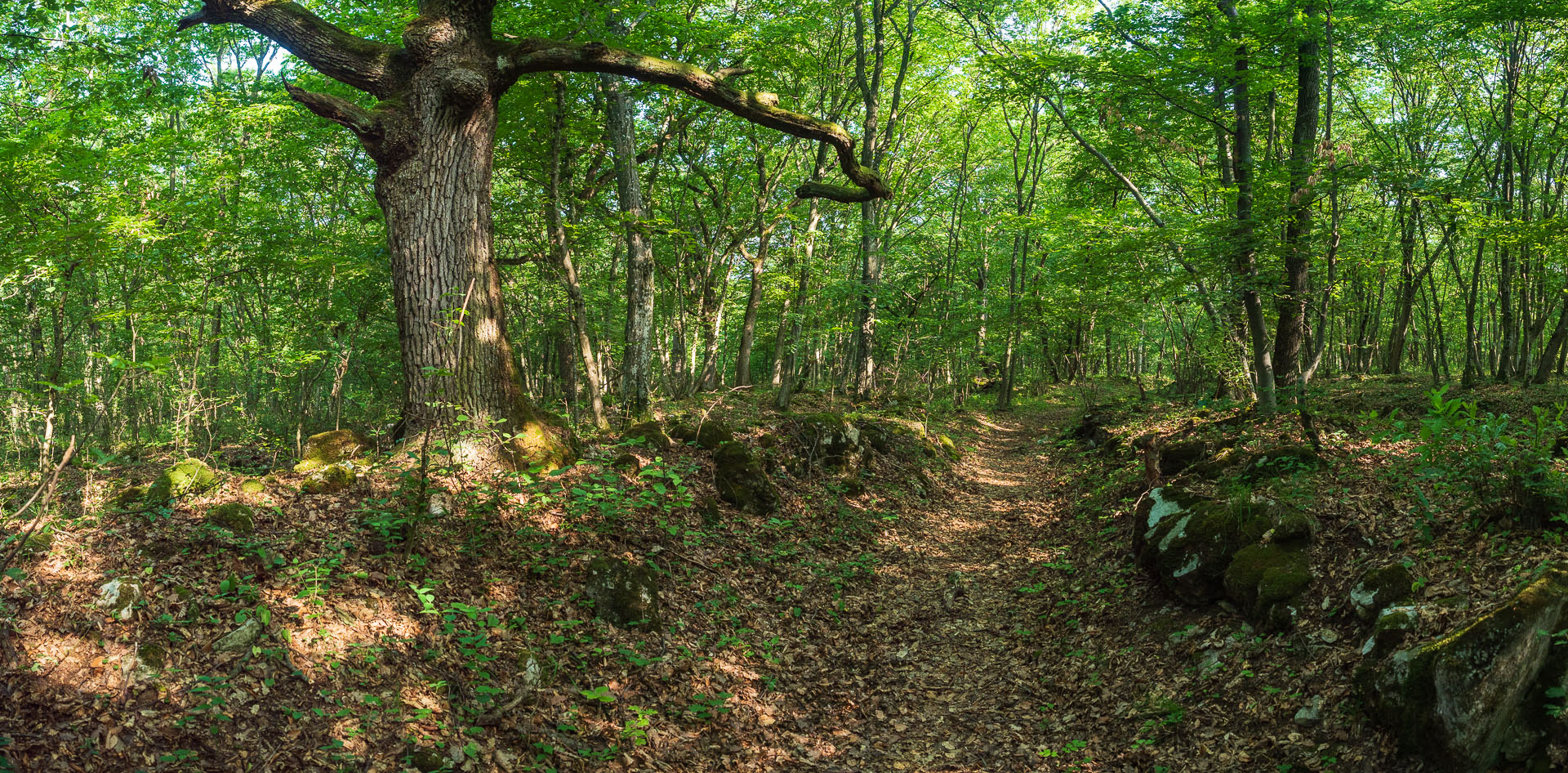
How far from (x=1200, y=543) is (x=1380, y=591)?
4.90ft

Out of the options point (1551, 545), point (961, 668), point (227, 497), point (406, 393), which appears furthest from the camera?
point (406, 393)

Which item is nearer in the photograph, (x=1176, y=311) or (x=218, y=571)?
(x=218, y=571)

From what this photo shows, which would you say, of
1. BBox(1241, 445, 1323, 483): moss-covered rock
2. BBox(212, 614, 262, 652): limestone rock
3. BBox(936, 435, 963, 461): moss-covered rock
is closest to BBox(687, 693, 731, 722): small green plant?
BBox(212, 614, 262, 652): limestone rock

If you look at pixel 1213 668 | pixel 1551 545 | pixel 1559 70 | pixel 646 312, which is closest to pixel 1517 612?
pixel 1551 545

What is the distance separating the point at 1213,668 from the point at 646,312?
8.66m

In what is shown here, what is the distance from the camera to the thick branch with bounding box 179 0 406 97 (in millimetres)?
6281

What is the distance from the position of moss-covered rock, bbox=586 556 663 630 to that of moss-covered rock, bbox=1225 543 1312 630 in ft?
14.1

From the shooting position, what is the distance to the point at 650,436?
330 inches

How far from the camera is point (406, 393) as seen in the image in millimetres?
6348

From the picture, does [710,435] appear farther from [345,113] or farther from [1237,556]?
[1237,556]

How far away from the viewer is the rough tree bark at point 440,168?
620cm

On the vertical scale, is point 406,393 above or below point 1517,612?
above

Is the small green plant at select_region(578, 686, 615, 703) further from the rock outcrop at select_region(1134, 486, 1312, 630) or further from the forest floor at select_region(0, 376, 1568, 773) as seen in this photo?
the rock outcrop at select_region(1134, 486, 1312, 630)

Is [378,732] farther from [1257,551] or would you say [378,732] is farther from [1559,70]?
[1559,70]
